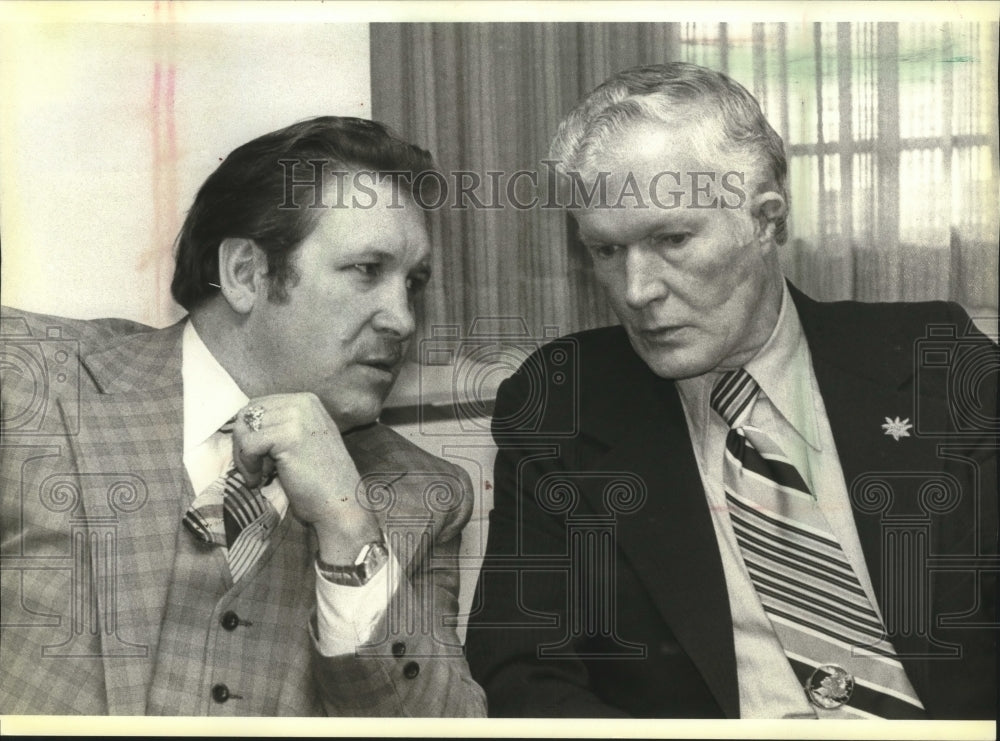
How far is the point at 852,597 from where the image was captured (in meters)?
3.17

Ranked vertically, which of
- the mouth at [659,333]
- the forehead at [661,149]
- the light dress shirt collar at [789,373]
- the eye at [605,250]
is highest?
the forehead at [661,149]

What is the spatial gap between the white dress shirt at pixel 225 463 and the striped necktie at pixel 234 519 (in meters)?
0.02

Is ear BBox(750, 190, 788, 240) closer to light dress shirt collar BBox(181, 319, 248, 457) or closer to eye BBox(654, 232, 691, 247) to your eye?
eye BBox(654, 232, 691, 247)

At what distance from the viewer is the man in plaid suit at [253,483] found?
10.4ft

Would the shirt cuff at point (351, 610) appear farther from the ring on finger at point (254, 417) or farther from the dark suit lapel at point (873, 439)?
the dark suit lapel at point (873, 439)

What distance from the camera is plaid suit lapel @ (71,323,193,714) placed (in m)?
3.20

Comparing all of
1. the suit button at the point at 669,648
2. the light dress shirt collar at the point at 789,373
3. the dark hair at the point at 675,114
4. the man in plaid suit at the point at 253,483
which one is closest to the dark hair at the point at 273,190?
the man in plaid suit at the point at 253,483

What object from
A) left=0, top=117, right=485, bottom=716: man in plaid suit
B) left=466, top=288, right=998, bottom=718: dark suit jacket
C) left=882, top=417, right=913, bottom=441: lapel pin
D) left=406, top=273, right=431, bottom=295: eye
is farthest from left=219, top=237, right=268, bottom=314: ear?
left=882, top=417, right=913, bottom=441: lapel pin

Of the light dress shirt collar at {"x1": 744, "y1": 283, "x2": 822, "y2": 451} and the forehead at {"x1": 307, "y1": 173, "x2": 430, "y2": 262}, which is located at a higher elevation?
the forehead at {"x1": 307, "y1": 173, "x2": 430, "y2": 262}

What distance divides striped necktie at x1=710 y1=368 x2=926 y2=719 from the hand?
39.3 inches

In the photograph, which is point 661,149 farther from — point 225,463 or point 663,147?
point 225,463

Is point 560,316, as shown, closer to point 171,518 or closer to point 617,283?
point 617,283

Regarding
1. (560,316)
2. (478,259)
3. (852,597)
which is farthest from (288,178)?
(852,597)

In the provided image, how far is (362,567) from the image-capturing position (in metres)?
3.17
